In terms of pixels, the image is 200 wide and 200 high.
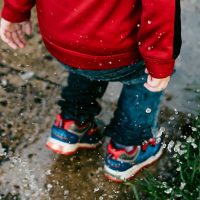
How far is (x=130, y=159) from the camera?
2275 millimetres

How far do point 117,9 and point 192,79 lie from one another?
110 cm

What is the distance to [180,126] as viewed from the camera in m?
2.42

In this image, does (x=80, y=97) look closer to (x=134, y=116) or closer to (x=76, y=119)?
(x=76, y=119)

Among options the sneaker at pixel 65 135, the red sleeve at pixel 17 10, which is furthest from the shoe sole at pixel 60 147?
the red sleeve at pixel 17 10

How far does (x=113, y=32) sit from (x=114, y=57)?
0.11 metres

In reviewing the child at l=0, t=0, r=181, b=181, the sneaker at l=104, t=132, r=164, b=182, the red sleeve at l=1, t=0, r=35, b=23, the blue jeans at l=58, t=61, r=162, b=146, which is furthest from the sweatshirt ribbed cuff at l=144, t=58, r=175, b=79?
the sneaker at l=104, t=132, r=164, b=182

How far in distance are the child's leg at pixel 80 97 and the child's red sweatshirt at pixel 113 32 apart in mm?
353

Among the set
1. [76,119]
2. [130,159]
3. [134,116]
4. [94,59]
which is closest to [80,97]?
[76,119]

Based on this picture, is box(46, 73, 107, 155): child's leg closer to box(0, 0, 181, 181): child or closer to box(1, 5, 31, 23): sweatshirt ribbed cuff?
box(0, 0, 181, 181): child

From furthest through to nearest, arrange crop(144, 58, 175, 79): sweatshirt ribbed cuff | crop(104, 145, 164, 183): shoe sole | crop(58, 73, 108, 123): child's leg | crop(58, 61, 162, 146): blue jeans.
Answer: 1. crop(104, 145, 164, 183): shoe sole
2. crop(58, 73, 108, 123): child's leg
3. crop(58, 61, 162, 146): blue jeans
4. crop(144, 58, 175, 79): sweatshirt ribbed cuff

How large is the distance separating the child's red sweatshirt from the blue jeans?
124 mm

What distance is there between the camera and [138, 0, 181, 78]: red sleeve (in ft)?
4.92

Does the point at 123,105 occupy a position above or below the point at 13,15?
below

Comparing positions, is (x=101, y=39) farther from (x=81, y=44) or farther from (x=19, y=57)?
(x=19, y=57)
